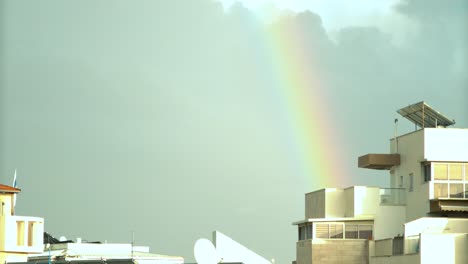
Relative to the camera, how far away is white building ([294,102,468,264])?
67688mm

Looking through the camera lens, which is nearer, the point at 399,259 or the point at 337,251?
the point at 399,259

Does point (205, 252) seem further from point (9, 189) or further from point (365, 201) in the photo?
point (365, 201)

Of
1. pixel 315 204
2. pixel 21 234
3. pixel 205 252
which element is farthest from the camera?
pixel 315 204

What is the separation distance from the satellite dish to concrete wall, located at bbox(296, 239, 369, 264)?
→ 91.8 feet

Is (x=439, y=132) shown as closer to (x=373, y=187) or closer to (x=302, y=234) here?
(x=373, y=187)

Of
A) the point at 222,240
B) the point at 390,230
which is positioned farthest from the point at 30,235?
the point at 390,230

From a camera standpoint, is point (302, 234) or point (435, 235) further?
point (302, 234)

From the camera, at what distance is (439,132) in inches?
2736

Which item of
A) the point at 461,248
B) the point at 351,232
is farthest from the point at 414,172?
the point at 461,248

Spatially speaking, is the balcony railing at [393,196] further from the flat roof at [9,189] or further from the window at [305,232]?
the flat roof at [9,189]

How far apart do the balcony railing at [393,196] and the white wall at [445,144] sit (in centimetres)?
484

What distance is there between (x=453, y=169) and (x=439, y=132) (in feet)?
7.92

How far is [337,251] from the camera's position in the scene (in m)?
69.9

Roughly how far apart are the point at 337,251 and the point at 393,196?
6.58m
